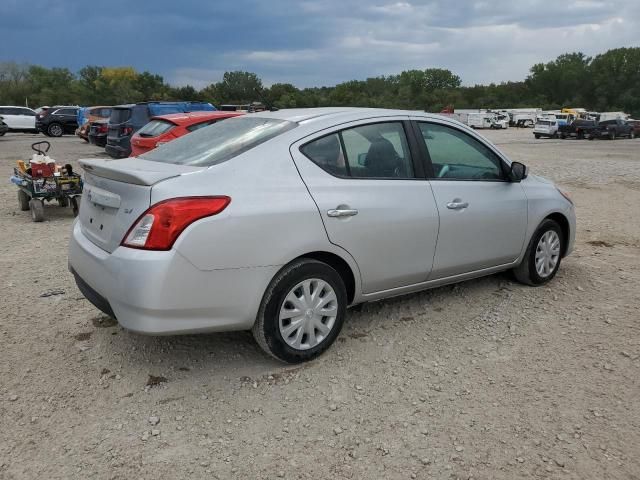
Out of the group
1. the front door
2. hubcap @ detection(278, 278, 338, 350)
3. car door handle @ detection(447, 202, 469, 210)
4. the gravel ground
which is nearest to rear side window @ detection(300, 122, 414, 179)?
the front door

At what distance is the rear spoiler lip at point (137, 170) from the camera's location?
3219 mm

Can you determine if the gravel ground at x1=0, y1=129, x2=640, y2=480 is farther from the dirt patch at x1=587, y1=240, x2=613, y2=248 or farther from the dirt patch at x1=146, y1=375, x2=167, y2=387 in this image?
the dirt patch at x1=587, y1=240, x2=613, y2=248

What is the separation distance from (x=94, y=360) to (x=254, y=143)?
1.78 meters

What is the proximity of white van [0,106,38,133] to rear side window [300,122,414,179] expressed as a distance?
3359 centimetres

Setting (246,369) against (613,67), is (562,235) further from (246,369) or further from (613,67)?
(613,67)

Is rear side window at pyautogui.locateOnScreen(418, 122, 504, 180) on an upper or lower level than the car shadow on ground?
upper

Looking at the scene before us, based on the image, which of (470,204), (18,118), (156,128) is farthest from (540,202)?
(18,118)

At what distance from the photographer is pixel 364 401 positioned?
3.27 meters

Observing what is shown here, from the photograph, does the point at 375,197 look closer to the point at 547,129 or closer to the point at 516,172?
the point at 516,172

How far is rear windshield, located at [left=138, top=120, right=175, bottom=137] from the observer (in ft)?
36.3

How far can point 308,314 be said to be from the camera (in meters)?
3.56

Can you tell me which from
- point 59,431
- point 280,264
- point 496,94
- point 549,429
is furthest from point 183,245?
point 496,94

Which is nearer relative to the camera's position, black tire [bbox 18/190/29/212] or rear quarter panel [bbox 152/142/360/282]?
rear quarter panel [bbox 152/142/360/282]

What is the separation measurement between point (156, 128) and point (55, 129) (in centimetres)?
2206
